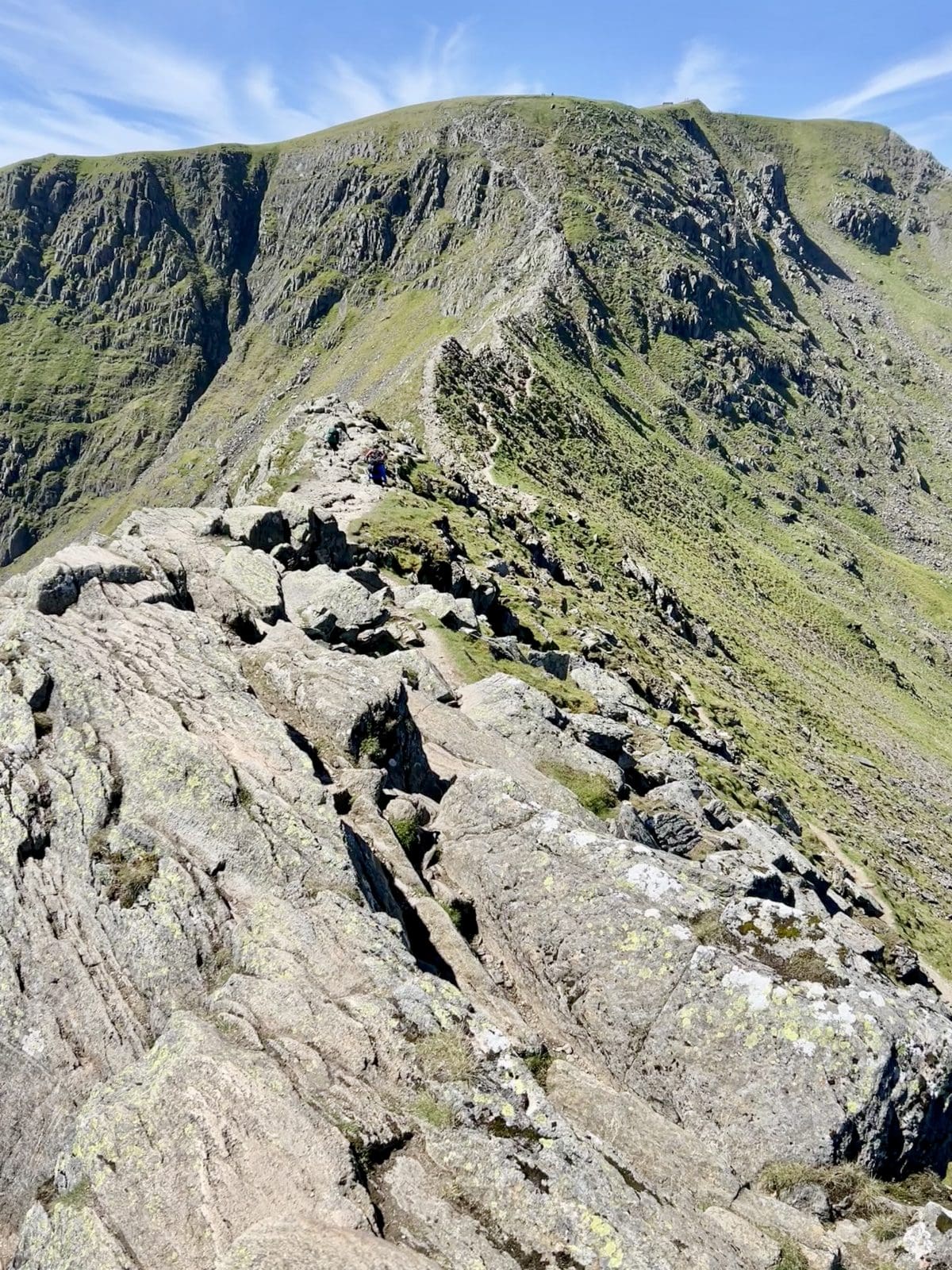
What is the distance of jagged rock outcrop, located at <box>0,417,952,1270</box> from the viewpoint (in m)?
11.1

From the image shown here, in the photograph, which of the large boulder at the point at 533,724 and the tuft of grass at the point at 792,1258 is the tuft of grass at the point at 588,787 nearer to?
the large boulder at the point at 533,724

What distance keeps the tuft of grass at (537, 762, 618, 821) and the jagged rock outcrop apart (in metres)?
1.69

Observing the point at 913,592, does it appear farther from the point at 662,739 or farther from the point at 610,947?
the point at 610,947

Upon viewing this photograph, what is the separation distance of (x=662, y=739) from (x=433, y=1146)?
97.9 feet

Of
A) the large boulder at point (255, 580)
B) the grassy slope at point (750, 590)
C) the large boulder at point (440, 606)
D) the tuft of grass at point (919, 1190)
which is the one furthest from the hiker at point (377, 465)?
the tuft of grass at point (919, 1190)

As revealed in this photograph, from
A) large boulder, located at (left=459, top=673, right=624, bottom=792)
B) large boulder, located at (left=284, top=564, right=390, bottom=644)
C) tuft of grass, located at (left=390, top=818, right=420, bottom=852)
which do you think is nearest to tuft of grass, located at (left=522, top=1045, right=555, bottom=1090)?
tuft of grass, located at (left=390, top=818, right=420, bottom=852)

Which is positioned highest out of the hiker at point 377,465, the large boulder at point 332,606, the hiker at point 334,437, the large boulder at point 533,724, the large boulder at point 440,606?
the hiker at point 334,437

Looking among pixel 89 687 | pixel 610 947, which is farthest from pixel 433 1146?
pixel 89 687

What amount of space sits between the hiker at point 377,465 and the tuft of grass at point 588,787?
47136 millimetres

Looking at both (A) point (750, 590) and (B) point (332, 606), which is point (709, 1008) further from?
(A) point (750, 590)

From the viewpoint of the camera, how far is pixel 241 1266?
32.6 feet

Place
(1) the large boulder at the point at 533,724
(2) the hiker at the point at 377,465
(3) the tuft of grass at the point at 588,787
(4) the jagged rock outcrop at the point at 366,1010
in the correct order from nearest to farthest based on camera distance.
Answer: (4) the jagged rock outcrop at the point at 366,1010
(3) the tuft of grass at the point at 588,787
(1) the large boulder at the point at 533,724
(2) the hiker at the point at 377,465

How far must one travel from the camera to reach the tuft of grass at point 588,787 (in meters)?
26.1

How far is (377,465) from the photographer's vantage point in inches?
2832
